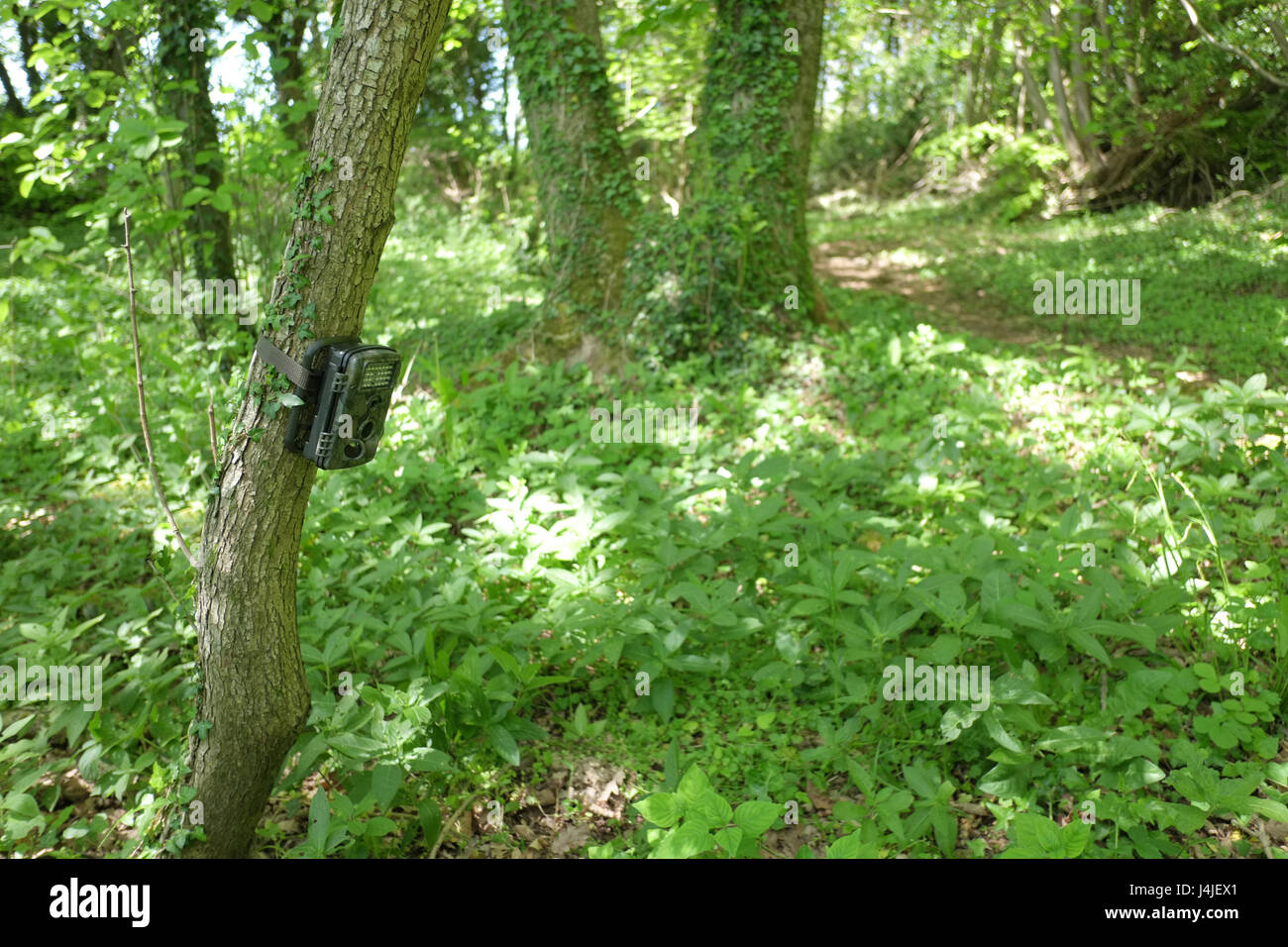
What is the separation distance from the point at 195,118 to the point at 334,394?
469cm

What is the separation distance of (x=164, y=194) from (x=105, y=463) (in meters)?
1.91

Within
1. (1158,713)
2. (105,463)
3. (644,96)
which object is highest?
(644,96)

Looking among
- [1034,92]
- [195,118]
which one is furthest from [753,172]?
[1034,92]

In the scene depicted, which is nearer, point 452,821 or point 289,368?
point 289,368

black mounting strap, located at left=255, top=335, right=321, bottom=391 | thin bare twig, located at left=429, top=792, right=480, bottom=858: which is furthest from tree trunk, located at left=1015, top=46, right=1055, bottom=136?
thin bare twig, located at left=429, top=792, right=480, bottom=858

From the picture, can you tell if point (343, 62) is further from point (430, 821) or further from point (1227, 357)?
point (1227, 357)

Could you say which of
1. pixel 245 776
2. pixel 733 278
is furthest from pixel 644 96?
pixel 245 776

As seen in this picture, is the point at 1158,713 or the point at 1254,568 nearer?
the point at 1158,713

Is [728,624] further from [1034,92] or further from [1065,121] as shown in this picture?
[1034,92]

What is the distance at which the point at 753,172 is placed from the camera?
6594mm

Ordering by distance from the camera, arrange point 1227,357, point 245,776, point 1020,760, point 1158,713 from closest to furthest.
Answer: point 245,776 → point 1020,760 → point 1158,713 → point 1227,357

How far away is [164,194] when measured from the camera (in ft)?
18.2

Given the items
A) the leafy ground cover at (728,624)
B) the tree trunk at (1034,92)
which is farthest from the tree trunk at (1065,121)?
the leafy ground cover at (728,624)

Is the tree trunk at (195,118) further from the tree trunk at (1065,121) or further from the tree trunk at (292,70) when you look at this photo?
the tree trunk at (1065,121)
